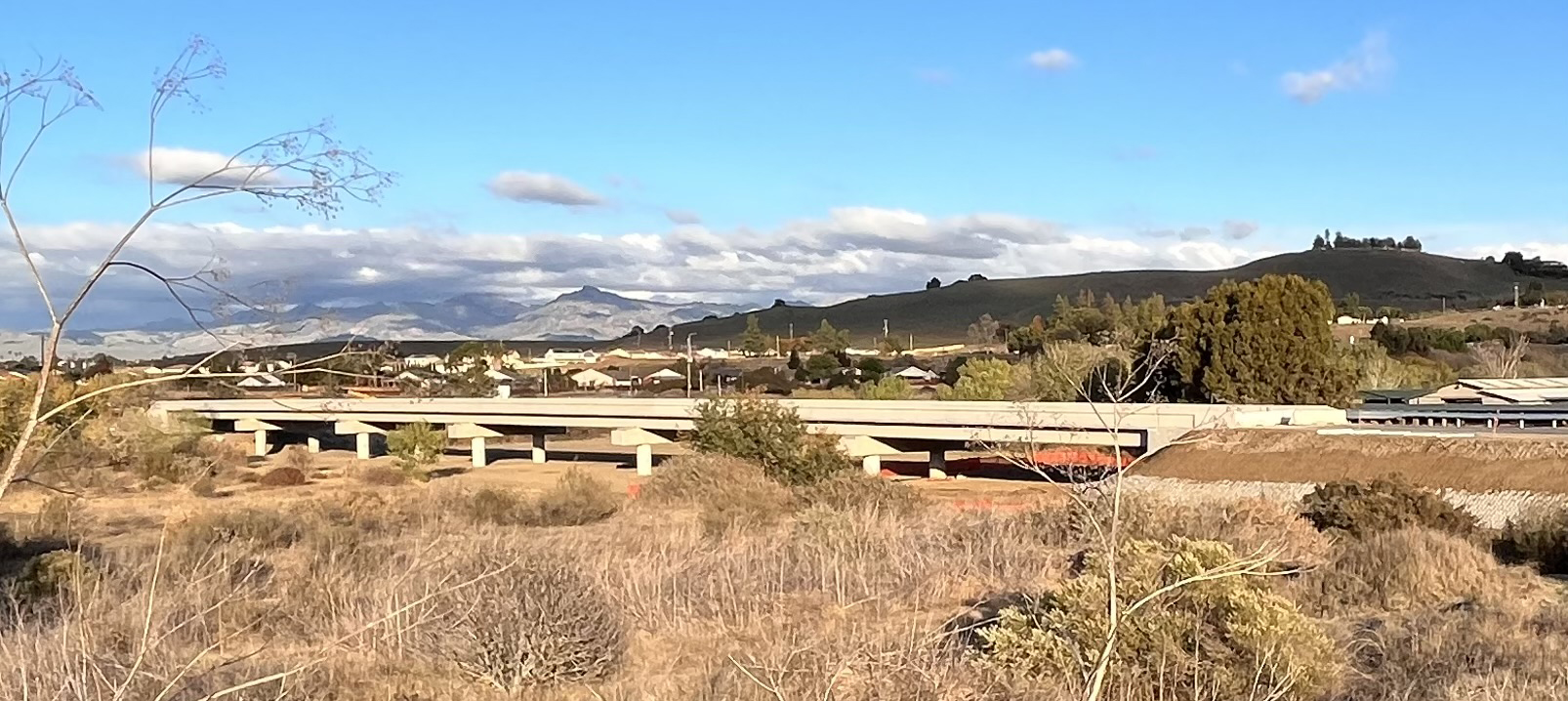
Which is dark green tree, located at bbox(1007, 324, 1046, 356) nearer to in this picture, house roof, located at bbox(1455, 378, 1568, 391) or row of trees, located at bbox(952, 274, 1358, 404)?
house roof, located at bbox(1455, 378, 1568, 391)

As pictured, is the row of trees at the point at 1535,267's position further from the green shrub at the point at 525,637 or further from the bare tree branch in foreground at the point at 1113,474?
the green shrub at the point at 525,637

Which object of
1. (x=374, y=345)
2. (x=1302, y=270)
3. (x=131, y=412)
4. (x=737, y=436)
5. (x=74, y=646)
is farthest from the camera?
(x=1302, y=270)

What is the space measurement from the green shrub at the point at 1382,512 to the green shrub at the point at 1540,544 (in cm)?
120

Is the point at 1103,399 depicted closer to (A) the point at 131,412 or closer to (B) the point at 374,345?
(A) the point at 131,412

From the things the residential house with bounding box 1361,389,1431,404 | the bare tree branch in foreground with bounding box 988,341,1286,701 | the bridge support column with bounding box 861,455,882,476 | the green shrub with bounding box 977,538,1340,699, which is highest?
the bare tree branch in foreground with bounding box 988,341,1286,701

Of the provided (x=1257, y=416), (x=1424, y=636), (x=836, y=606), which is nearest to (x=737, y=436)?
(x=1257, y=416)

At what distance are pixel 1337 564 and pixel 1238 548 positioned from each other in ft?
4.17

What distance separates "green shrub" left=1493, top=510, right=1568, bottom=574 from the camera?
69.8ft

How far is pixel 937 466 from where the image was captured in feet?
164

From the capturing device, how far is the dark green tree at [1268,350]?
51844 millimetres

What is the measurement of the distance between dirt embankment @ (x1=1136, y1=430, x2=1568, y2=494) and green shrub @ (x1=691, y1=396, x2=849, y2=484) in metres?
9.46

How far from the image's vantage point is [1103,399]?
47656 mm

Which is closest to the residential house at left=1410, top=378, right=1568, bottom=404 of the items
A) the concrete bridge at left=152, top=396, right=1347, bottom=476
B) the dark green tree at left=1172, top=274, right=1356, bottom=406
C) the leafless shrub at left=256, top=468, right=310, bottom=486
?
the dark green tree at left=1172, top=274, right=1356, bottom=406

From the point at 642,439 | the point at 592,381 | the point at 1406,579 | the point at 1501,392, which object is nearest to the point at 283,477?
the point at 642,439
